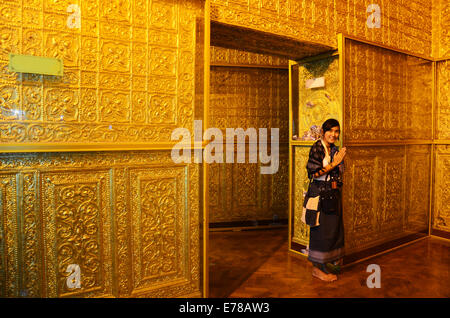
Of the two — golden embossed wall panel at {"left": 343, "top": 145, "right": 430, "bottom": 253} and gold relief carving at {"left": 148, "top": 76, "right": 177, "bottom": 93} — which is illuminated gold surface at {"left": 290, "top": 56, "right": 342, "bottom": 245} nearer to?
golden embossed wall panel at {"left": 343, "top": 145, "right": 430, "bottom": 253}

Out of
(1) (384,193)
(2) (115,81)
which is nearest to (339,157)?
(1) (384,193)

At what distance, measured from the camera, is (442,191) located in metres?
4.83

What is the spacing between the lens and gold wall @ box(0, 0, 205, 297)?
2.14 m

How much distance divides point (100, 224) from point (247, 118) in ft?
12.0

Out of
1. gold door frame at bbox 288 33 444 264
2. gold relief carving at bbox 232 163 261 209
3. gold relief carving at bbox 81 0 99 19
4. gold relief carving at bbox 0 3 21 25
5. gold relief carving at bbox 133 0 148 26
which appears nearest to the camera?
gold relief carving at bbox 0 3 21 25

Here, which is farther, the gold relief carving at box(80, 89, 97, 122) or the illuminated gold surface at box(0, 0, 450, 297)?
the gold relief carving at box(80, 89, 97, 122)

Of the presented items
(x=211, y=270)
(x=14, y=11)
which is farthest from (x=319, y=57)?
(x=14, y=11)

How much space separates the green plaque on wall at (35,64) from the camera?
2.10 m

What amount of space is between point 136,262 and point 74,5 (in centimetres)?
199

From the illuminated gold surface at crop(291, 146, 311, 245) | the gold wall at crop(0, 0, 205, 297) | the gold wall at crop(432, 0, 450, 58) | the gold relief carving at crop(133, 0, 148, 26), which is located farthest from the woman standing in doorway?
the gold wall at crop(432, 0, 450, 58)

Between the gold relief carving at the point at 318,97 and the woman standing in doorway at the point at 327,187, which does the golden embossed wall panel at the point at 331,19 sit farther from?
the woman standing in doorway at the point at 327,187

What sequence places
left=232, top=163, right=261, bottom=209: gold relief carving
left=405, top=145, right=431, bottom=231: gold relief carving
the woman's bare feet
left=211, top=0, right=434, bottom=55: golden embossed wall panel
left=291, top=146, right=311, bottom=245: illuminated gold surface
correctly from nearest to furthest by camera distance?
left=211, top=0, right=434, bottom=55: golden embossed wall panel
the woman's bare feet
left=291, top=146, right=311, bottom=245: illuminated gold surface
left=405, top=145, right=431, bottom=231: gold relief carving
left=232, top=163, right=261, bottom=209: gold relief carving

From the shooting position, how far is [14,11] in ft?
6.89

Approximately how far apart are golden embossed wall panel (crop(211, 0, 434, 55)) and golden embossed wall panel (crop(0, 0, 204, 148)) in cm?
49
